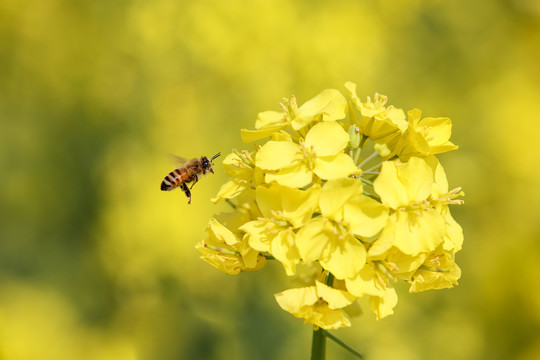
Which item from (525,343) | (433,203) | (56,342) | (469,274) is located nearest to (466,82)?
(469,274)

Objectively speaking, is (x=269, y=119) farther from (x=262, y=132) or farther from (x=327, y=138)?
(x=327, y=138)

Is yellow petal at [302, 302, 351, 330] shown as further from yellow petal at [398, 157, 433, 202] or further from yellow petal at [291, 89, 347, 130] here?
yellow petal at [291, 89, 347, 130]

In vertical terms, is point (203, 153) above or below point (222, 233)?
above

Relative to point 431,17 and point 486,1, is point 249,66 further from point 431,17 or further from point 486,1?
point 486,1

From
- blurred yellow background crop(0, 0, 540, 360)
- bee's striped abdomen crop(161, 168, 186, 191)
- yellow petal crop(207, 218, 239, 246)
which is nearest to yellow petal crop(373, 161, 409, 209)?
yellow petal crop(207, 218, 239, 246)

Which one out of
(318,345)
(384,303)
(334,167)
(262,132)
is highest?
(262,132)

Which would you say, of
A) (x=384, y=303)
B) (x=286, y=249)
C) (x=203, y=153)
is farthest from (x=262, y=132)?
(x=203, y=153)
